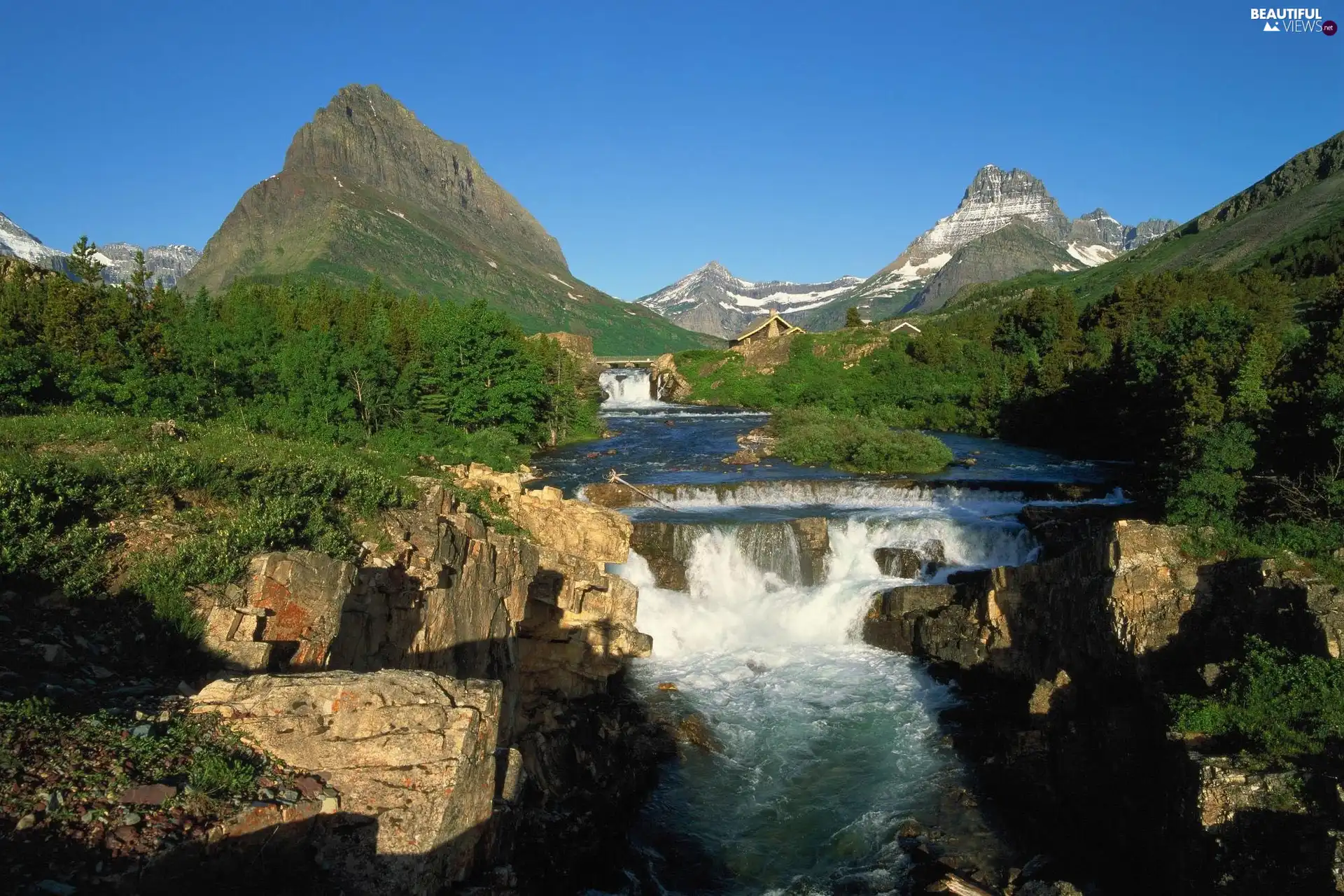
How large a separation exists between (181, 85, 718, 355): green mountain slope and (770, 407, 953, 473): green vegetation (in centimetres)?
8920

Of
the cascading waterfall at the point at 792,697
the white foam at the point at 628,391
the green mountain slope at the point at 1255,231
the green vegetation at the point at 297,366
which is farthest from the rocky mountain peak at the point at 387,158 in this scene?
the cascading waterfall at the point at 792,697

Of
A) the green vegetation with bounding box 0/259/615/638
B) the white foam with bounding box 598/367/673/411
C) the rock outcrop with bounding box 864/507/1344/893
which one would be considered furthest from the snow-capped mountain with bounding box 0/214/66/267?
the rock outcrop with bounding box 864/507/1344/893

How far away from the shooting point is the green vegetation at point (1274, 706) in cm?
992

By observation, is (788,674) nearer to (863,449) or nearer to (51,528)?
(51,528)

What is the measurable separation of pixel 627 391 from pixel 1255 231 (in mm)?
72653

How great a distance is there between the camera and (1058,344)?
4362cm

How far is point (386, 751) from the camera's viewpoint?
22.0 ft

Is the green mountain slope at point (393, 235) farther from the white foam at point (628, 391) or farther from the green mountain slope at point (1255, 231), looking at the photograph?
the green mountain slope at point (1255, 231)

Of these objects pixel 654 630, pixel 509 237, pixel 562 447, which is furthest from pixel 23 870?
pixel 509 237

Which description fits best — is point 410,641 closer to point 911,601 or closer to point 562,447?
point 911,601

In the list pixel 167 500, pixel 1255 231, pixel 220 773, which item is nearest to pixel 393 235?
pixel 1255 231

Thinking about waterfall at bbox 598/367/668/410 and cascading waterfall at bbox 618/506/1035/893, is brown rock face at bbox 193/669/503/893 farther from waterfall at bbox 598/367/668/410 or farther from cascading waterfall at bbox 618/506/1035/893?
waterfall at bbox 598/367/668/410

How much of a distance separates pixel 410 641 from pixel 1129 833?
1016 centimetres

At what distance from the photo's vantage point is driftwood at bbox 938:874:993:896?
10336 mm
